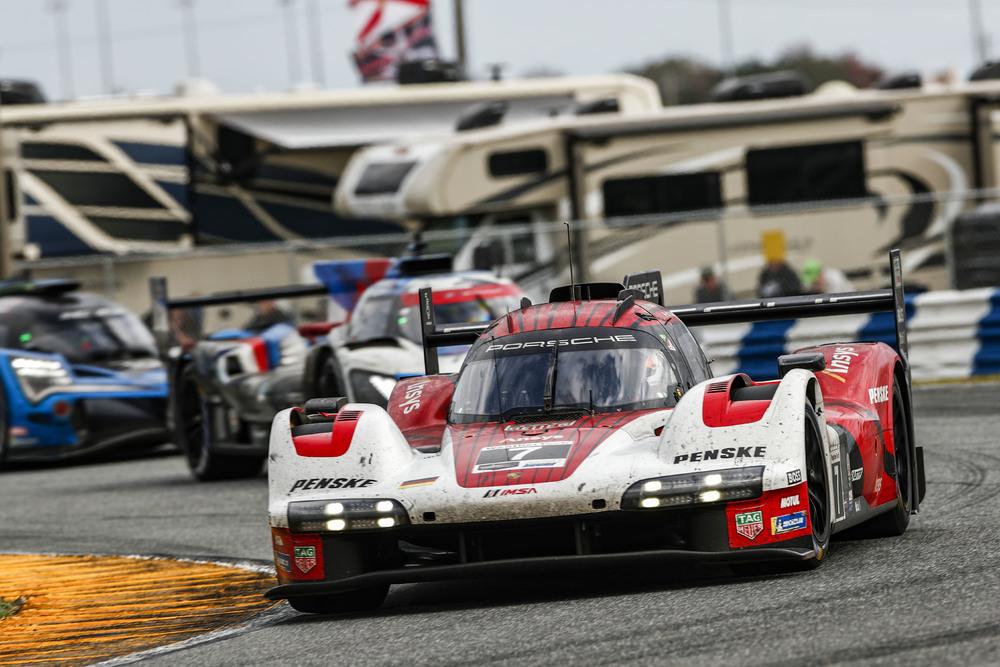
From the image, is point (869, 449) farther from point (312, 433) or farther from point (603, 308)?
point (312, 433)

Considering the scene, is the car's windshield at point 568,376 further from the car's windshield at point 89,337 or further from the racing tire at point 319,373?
Answer: the car's windshield at point 89,337

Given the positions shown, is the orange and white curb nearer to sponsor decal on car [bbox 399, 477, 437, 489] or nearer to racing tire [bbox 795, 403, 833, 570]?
sponsor decal on car [bbox 399, 477, 437, 489]

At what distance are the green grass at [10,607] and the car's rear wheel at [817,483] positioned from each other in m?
3.90

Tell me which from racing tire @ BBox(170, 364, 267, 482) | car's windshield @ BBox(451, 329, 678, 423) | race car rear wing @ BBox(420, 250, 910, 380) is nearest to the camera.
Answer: car's windshield @ BBox(451, 329, 678, 423)

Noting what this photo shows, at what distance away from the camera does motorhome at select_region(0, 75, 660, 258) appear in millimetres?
23953

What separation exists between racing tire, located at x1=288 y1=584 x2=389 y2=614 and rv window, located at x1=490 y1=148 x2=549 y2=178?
1592 cm

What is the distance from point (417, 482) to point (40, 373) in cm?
1185

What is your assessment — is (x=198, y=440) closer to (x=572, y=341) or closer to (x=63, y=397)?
(x=63, y=397)

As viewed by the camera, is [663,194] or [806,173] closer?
[663,194]

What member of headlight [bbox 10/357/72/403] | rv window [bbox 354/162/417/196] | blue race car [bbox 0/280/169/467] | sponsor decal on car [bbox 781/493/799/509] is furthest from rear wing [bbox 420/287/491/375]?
rv window [bbox 354/162/417/196]

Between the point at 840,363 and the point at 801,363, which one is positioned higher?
the point at 801,363

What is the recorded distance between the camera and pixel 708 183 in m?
24.5

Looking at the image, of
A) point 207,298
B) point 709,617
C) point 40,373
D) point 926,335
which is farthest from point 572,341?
point 926,335

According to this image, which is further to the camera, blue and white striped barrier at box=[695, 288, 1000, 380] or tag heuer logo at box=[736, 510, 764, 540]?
blue and white striped barrier at box=[695, 288, 1000, 380]
